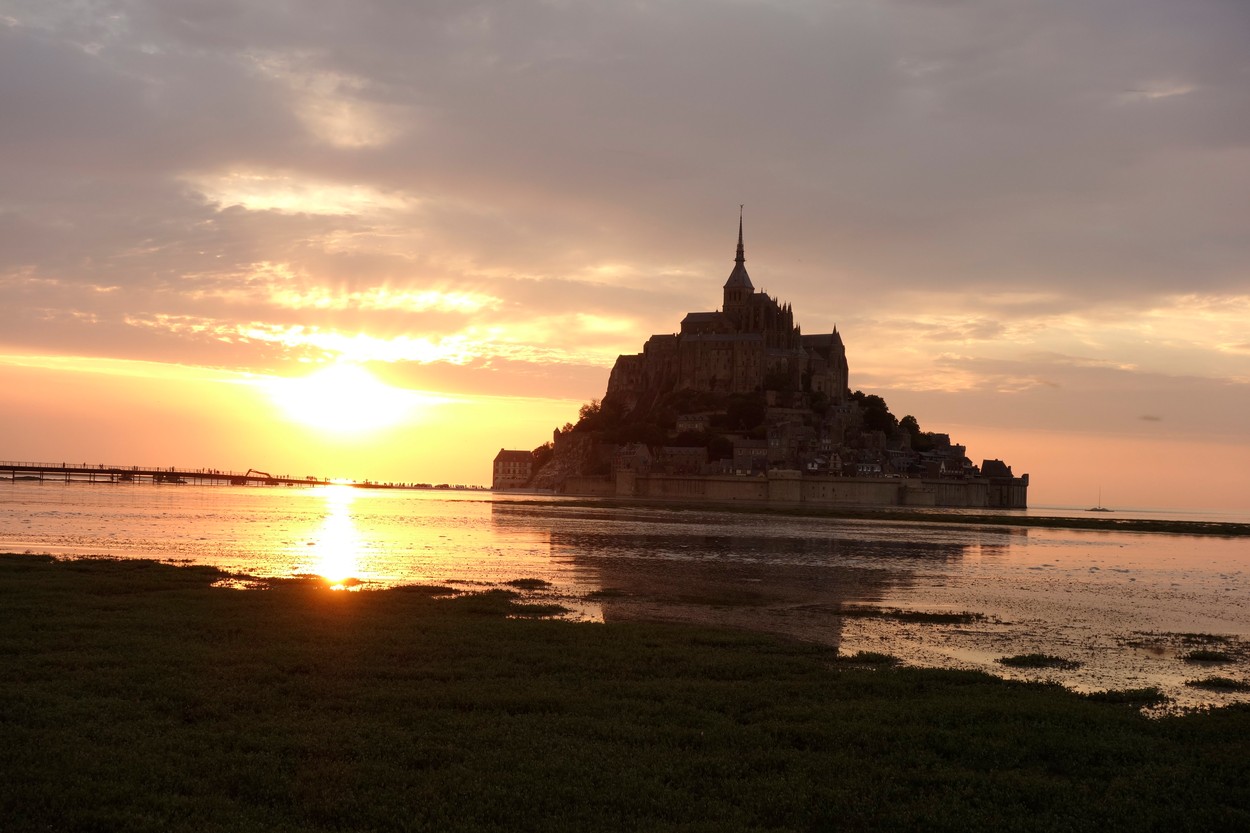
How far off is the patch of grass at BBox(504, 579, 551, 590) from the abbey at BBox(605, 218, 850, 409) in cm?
15132

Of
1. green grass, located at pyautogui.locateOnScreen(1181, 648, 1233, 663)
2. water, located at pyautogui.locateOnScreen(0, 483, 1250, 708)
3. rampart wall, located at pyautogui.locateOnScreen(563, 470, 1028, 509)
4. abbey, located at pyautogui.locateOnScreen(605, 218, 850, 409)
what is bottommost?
water, located at pyautogui.locateOnScreen(0, 483, 1250, 708)

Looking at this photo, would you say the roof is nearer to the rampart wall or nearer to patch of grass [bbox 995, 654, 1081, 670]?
the rampart wall

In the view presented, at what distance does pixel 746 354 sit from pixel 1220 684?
16719cm

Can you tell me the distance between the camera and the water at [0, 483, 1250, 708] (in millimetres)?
22766

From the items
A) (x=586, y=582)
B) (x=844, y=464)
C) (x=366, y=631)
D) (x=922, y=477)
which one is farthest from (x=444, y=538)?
(x=922, y=477)

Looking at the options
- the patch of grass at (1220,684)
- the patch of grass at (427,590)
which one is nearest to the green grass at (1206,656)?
the patch of grass at (1220,684)

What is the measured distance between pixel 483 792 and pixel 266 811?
2.01m

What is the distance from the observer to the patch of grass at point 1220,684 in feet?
58.5

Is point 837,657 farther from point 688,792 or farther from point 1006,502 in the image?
point 1006,502

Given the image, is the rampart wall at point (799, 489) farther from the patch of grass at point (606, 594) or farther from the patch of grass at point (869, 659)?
the patch of grass at point (869, 659)

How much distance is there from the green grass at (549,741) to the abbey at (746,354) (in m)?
167

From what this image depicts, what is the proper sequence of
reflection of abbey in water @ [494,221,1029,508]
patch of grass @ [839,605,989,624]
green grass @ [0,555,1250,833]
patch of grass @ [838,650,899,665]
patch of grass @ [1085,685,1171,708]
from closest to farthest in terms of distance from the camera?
1. green grass @ [0,555,1250,833]
2. patch of grass @ [1085,685,1171,708]
3. patch of grass @ [838,650,899,665]
4. patch of grass @ [839,605,989,624]
5. reflection of abbey in water @ [494,221,1029,508]

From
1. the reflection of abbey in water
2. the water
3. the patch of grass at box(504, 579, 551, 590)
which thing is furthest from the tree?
the patch of grass at box(504, 579, 551, 590)

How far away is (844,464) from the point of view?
160 metres
